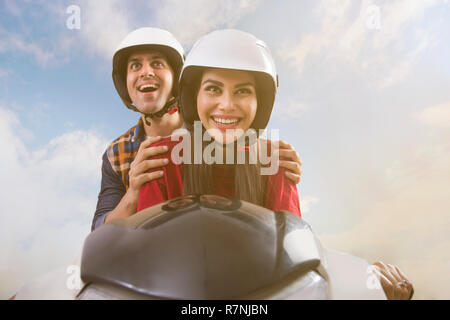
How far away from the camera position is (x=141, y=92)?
912 millimetres

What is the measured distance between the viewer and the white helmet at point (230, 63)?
2.28 ft

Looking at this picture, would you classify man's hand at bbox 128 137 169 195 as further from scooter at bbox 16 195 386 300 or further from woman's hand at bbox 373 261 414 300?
woman's hand at bbox 373 261 414 300

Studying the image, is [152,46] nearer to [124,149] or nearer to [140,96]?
[140,96]

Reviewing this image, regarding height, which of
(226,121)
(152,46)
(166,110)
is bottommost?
(226,121)

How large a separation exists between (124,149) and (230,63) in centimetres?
43

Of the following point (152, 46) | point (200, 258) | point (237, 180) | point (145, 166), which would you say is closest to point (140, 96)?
point (152, 46)

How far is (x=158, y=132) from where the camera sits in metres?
0.97

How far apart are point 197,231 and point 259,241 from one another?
0.07 m

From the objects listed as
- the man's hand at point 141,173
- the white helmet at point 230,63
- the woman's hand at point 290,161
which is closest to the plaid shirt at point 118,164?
the man's hand at point 141,173

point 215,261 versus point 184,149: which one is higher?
point 184,149

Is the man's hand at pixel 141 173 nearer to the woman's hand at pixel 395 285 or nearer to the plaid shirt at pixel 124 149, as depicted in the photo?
the plaid shirt at pixel 124 149
